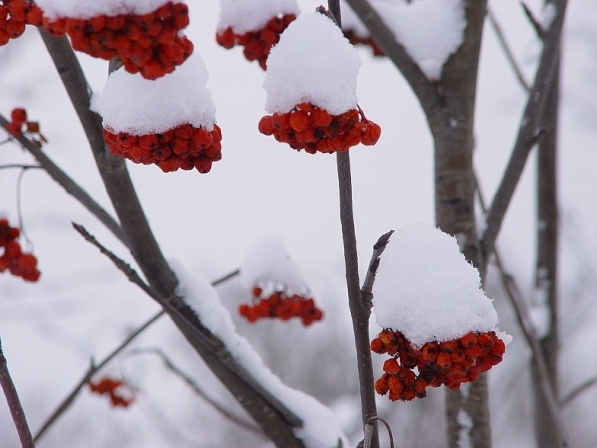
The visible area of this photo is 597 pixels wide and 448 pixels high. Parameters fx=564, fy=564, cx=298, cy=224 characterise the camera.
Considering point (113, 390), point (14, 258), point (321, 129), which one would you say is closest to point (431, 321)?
point (321, 129)

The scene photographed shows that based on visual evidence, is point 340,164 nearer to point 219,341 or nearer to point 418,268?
point 418,268

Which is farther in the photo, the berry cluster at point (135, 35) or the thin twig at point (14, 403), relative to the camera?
the thin twig at point (14, 403)

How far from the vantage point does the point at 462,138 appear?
1.61 meters

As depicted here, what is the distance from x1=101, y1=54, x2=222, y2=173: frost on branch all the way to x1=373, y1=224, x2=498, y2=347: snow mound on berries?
38 cm

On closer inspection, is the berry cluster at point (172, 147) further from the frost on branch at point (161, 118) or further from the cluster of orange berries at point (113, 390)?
the cluster of orange berries at point (113, 390)

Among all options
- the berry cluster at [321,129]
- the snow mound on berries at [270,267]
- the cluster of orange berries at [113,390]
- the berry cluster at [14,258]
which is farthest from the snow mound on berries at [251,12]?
the cluster of orange berries at [113,390]

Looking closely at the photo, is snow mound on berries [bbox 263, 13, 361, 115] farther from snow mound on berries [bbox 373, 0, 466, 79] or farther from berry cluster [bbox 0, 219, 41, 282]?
berry cluster [bbox 0, 219, 41, 282]

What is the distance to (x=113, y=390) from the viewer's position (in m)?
3.05

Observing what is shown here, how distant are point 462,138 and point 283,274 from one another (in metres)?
0.79

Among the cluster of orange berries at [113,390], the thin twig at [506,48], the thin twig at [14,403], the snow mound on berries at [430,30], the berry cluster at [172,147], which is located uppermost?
the thin twig at [506,48]

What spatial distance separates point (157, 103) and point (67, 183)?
60 centimetres

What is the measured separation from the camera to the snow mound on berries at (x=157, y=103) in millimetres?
927

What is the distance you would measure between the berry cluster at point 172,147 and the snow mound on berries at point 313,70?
15cm

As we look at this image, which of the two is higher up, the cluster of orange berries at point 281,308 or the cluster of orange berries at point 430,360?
the cluster of orange berries at point 281,308
